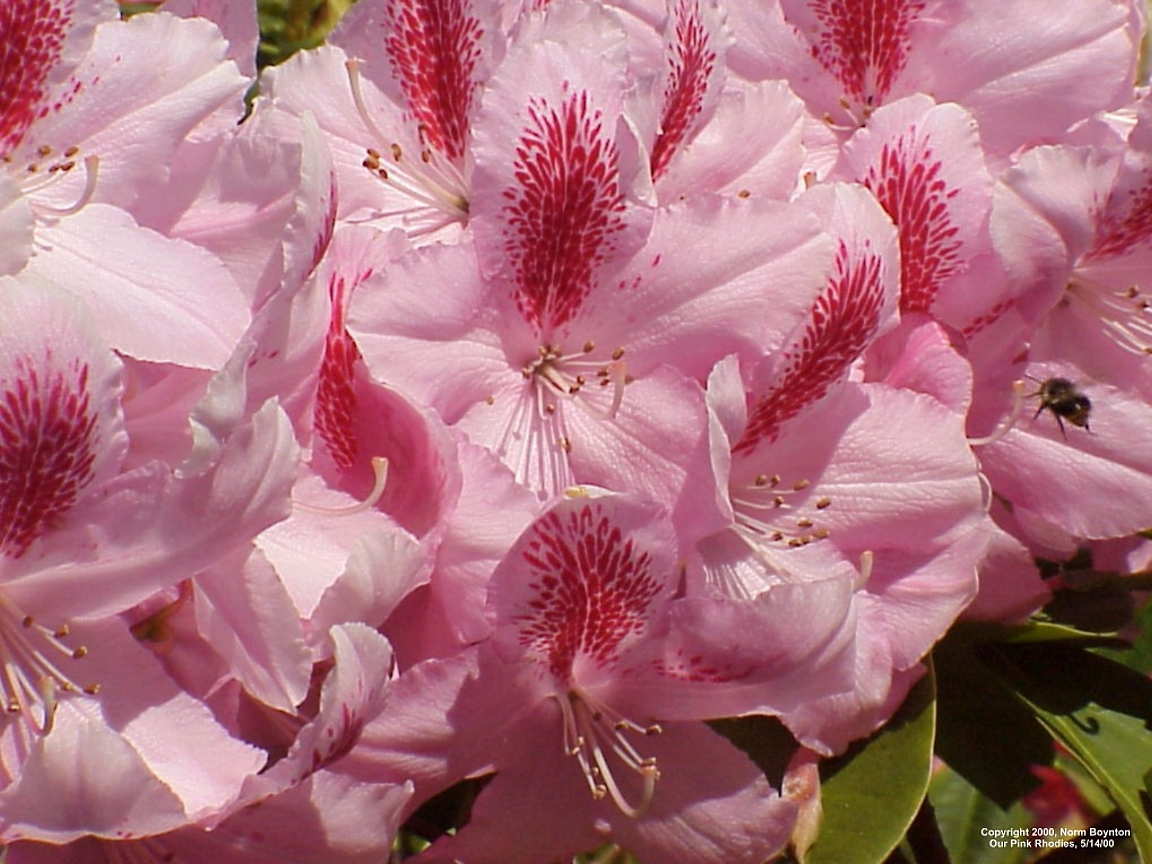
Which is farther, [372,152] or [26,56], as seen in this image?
[372,152]

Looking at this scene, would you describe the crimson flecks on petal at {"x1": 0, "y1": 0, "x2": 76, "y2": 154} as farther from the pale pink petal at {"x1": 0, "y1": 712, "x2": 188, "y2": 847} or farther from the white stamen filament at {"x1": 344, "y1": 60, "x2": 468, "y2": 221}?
the pale pink petal at {"x1": 0, "y1": 712, "x2": 188, "y2": 847}

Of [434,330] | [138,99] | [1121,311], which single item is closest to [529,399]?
[434,330]

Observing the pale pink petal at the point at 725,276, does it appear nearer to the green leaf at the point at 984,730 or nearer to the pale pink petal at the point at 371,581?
the pale pink petal at the point at 371,581

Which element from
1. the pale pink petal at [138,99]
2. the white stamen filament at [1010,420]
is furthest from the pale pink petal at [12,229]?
the white stamen filament at [1010,420]

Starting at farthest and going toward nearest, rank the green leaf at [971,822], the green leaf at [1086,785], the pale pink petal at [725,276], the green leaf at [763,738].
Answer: the green leaf at [1086,785]
the green leaf at [971,822]
the green leaf at [763,738]
the pale pink petal at [725,276]

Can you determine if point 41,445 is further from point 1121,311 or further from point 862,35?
point 1121,311

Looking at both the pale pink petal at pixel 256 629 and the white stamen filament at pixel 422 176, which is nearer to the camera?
the pale pink petal at pixel 256 629
